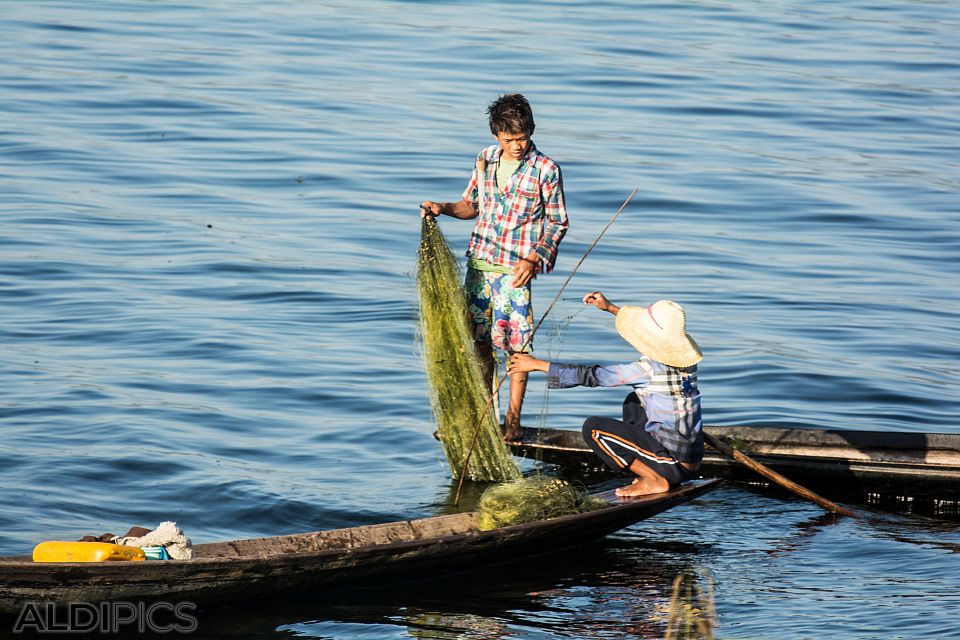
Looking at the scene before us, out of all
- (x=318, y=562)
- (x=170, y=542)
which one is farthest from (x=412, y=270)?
(x=170, y=542)

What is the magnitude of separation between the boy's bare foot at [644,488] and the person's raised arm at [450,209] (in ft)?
5.51

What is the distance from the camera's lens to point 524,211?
7.33m

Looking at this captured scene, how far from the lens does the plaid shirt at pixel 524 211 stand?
7.28 metres

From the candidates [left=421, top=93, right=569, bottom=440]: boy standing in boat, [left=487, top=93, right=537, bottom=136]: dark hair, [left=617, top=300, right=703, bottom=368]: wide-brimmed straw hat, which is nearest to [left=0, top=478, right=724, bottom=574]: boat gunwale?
[left=617, top=300, right=703, bottom=368]: wide-brimmed straw hat

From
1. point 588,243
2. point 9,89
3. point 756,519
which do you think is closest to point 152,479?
point 756,519

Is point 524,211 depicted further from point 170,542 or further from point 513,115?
point 170,542

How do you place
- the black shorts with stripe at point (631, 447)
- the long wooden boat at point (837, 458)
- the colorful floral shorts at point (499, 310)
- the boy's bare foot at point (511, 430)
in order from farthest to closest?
the boy's bare foot at point (511, 430)
the long wooden boat at point (837, 458)
the colorful floral shorts at point (499, 310)
the black shorts with stripe at point (631, 447)

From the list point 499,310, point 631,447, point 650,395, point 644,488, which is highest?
point 499,310

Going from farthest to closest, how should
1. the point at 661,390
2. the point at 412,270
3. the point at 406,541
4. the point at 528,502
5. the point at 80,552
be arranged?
the point at 412,270 → the point at 661,390 → the point at 528,502 → the point at 406,541 → the point at 80,552

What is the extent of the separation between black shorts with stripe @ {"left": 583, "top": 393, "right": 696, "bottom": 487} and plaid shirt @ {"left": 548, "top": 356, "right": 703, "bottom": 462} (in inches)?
1.8

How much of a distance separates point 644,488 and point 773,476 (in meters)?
0.78

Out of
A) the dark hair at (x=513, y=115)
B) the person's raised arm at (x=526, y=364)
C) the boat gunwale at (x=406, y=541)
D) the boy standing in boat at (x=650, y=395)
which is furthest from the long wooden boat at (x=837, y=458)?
the dark hair at (x=513, y=115)

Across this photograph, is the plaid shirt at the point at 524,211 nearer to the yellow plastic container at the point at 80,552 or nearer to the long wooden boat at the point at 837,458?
the long wooden boat at the point at 837,458

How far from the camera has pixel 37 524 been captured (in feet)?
23.4
